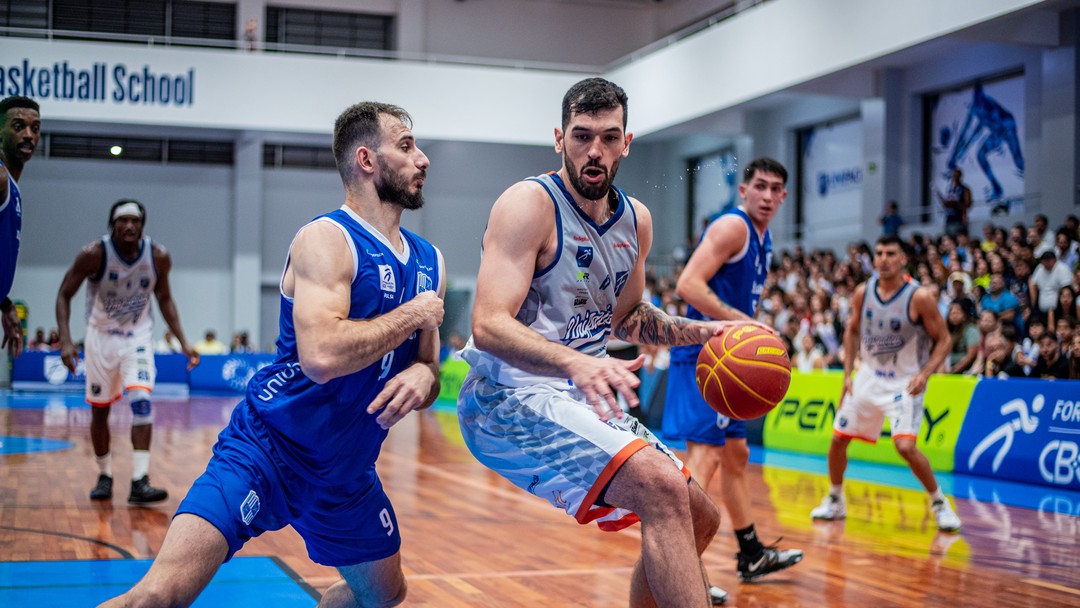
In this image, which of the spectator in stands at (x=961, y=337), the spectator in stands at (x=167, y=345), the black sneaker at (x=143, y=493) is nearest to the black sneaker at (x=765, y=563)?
the black sneaker at (x=143, y=493)

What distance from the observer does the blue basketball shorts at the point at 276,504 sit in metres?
2.83

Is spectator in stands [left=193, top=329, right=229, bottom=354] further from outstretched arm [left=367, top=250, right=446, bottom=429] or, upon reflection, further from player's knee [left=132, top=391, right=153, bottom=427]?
outstretched arm [left=367, top=250, right=446, bottom=429]

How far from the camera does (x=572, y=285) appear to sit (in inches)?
131

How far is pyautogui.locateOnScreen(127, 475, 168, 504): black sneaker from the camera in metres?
7.13

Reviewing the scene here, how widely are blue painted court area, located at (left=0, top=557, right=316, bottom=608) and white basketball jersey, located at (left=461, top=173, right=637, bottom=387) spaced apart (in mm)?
2001

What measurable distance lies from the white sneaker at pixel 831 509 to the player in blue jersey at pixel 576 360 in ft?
Result: 13.6

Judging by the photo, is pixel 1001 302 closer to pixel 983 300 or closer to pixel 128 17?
pixel 983 300

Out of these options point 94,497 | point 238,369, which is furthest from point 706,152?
point 94,497

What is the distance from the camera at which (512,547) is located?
20.4ft

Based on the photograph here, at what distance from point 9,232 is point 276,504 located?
114 inches

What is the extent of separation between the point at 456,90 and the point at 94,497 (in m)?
15.5

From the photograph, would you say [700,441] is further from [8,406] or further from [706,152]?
[706,152]

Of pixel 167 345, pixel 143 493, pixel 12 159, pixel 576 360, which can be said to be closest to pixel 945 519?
pixel 576 360

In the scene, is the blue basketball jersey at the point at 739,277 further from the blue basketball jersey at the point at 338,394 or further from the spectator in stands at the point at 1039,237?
the spectator in stands at the point at 1039,237
